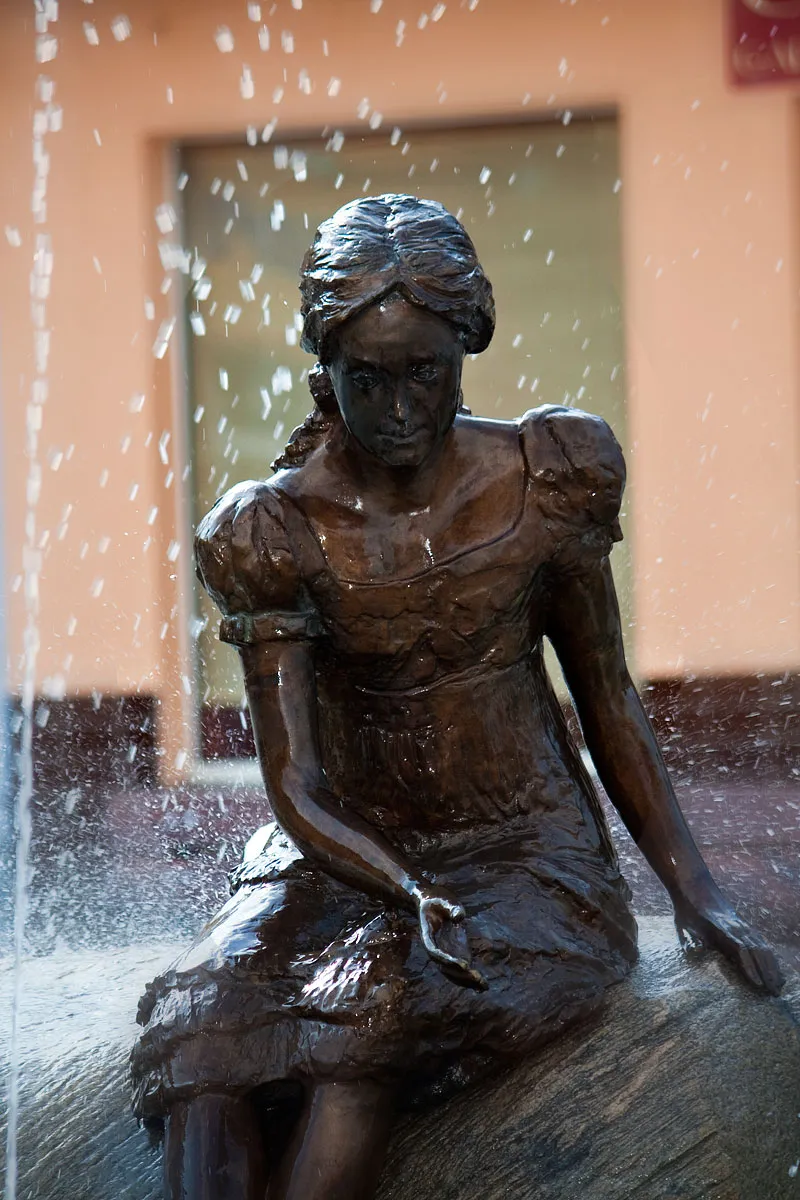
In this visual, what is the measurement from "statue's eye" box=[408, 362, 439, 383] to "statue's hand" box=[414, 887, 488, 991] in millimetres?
619

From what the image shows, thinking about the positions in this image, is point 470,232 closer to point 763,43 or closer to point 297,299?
point 297,299

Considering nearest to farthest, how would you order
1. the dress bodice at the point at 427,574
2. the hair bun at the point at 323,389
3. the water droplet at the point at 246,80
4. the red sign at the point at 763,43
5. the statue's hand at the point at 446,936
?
the statue's hand at the point at 446,936
the dress bodice at the point at 427,574
the hair bun at the point at 323,389
the red sign at the point at 763,43
the water droplet at the point at 246,80

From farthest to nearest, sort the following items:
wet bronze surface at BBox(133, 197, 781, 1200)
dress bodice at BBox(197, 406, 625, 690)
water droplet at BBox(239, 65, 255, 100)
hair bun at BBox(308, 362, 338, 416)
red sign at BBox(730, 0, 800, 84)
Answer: water droplet at BBox(239, 65, 255, 100) < red sign at BBox(730, 0, 800, 84) < hair bun at BBox(308, 362, 338, 416) < dress bodice at BBox(197, 406, 625, 690) < wet bronze surface at BBox(133, 197, 781, 1200)

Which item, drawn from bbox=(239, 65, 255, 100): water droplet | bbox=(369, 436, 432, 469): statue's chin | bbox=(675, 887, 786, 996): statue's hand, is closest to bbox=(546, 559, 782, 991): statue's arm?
bbox=(675, 887, 786, 996): statue's hand

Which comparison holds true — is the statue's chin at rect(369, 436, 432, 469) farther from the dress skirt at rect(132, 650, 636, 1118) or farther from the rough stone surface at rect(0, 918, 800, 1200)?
the rough stone surface at rect(0, 918, 800, 1200)

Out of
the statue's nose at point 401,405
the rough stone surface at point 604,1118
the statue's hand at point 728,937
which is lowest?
the rough stone surface at point 604,1118

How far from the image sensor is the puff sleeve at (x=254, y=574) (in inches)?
86.2

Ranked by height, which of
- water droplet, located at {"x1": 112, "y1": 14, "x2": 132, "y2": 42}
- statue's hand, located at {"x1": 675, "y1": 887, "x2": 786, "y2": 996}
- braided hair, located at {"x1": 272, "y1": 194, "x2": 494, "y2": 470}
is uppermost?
water droplet, located at {"x1": 112, "y1": 14, "x2": 132, "y2": 42}

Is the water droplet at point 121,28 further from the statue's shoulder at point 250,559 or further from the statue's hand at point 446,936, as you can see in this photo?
the statue's hand at point 446,936

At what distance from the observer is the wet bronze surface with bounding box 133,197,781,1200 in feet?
6.55

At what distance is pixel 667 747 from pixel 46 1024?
2.48 meters

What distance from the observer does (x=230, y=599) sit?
7.22 ft

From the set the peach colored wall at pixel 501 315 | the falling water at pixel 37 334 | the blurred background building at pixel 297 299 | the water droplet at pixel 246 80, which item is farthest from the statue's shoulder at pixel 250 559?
the water droplet at pixel 246 80

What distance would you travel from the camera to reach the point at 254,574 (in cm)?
218
